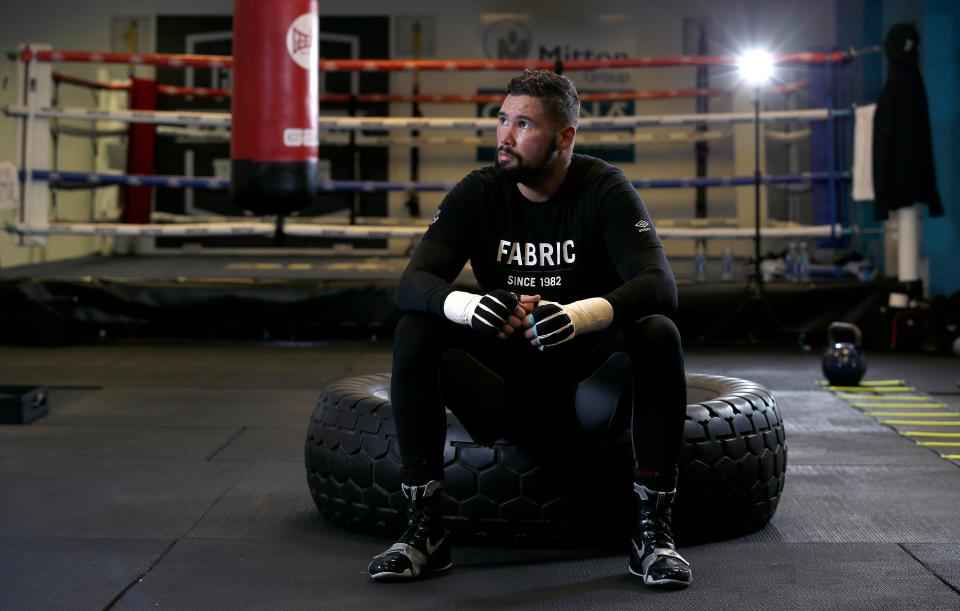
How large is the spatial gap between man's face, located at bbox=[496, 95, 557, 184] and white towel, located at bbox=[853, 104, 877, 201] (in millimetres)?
4359

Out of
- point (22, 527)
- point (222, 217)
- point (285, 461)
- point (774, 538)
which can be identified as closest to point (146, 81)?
point (222, 217)

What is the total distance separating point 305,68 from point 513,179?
306 cm

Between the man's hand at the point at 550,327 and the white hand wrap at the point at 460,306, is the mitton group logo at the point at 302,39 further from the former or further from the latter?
the man's hand at the point at 550,327

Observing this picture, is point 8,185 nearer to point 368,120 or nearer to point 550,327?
point 368,120

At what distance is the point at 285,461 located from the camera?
3.02m

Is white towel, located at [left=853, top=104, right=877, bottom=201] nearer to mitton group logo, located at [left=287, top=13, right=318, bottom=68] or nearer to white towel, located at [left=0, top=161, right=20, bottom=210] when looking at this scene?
mitton group logo, located at [left=287, top=13, right=318, bottom=68]

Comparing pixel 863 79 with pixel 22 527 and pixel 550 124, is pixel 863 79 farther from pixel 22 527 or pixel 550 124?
pixel 22 527

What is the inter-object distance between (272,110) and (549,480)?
3232mm

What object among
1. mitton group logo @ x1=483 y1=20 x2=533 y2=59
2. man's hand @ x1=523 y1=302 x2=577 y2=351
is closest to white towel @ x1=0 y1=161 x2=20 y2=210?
mitton group logo @ x1=483 y1=20 x2=533 y2=59

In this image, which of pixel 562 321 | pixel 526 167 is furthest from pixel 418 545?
pixel 526 167

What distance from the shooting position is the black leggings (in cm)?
199

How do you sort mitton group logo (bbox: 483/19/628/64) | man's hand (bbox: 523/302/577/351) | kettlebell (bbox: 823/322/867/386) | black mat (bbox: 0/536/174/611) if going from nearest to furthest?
black mat (bbox: 0/536/174/611) → man's hand (bbox: 523/302/577/351) → kettlebell (bbox: 823/322/867/386) → mitton group logo (bbox: 483/19/628/64)

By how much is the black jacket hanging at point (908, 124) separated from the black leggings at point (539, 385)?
4.13 m

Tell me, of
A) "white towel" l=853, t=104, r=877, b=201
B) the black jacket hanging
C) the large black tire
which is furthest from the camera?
"white towel" l=853, t=104, r=877, b=201
